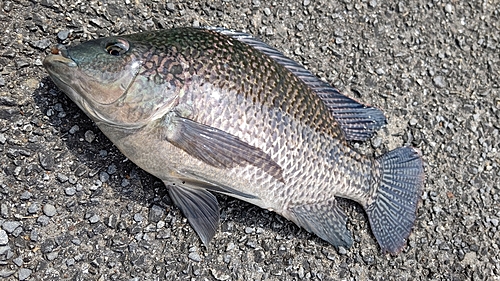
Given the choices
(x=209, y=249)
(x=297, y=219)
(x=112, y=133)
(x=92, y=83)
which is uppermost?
(x=92, y=83)

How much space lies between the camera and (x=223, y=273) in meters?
3.21

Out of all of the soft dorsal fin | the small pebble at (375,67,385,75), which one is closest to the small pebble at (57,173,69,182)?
the soft dorsal fin

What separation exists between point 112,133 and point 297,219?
120 centimetres

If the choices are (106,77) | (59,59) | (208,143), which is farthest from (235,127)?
(59,59)

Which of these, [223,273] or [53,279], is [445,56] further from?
[53,279]

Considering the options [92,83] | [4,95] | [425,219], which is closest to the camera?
[92,83]

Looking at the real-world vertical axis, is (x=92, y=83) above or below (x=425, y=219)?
above

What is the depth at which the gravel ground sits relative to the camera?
119 inches

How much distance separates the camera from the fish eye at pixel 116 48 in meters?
2.74

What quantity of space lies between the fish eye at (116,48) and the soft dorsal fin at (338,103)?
2.05 feet

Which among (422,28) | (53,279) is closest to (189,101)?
(53,279)

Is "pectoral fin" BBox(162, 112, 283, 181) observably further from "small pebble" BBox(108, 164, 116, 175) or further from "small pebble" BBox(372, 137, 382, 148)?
"small pebble" BBox(372, 137, 382, 148)

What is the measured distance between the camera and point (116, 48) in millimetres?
2746

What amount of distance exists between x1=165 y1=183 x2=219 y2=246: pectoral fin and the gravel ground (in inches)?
3.0
